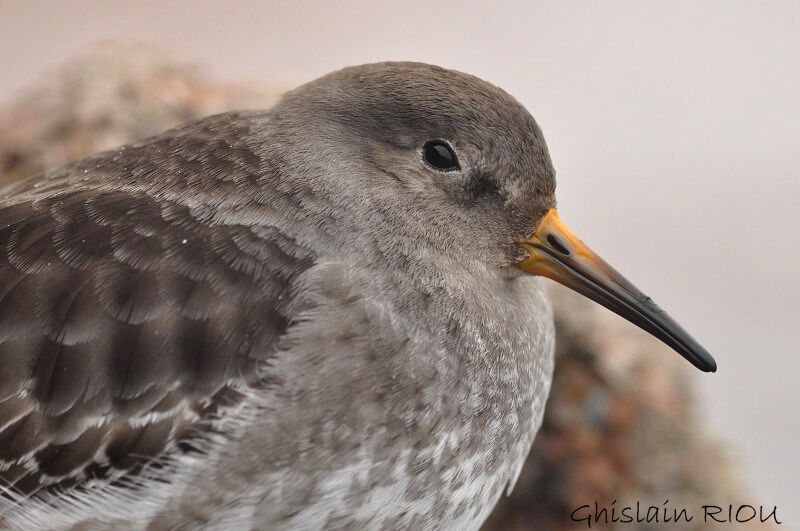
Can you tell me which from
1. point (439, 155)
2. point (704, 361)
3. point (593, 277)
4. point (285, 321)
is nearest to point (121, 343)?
point (285, 321)

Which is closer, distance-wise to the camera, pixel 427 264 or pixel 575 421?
pixel 427 264

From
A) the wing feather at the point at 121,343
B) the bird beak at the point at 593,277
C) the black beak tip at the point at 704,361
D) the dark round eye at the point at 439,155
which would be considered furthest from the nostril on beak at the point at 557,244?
the wing feather at the point at 121,343

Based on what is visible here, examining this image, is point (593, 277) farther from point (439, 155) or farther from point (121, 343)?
point (121, 343)

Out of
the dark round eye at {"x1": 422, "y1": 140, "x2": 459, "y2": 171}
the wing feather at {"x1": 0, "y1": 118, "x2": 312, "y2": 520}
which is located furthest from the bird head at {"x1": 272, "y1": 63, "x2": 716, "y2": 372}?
the wing feather at {"x1": 0, "y1": 118, "x2": 312, "y2": 520}

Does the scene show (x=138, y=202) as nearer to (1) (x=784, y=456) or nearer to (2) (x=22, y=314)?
(2) (x=22, y=314)

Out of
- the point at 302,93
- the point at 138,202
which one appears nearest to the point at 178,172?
the point at 138,202

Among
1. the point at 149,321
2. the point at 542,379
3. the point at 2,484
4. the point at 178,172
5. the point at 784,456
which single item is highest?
the point at 178,172

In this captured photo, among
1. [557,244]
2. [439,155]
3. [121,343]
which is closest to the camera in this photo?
[121,343]

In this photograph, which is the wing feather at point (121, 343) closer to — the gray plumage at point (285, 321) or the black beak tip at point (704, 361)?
the gray plumage at point (285, 321)
